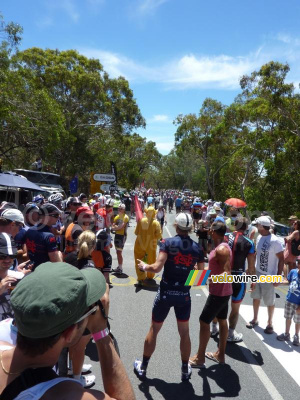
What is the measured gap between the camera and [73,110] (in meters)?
25.6

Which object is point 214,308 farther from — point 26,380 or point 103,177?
point 103,177

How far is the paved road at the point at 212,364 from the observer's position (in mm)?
3416

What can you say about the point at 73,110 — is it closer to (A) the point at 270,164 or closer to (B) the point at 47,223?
(A) the point at 270,164

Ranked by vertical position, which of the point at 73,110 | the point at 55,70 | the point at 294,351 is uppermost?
the point at 55,70

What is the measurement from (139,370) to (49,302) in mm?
3003

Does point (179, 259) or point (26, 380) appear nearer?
point (26, 380)

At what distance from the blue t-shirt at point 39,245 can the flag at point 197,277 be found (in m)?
1.71

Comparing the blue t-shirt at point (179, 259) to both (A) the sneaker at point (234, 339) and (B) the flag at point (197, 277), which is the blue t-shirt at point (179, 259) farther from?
(A) the sneaker at point (234, 339)

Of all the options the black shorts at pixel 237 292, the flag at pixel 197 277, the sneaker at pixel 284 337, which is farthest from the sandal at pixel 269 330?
the flag at pixel 197 277

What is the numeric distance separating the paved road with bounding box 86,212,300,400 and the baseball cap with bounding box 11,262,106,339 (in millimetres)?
2671

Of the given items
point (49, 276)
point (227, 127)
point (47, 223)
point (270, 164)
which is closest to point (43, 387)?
point (49, 276)

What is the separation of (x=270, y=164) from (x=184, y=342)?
18561 mm

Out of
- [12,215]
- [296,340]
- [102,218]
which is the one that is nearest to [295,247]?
[296,340]

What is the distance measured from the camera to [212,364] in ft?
13.0
